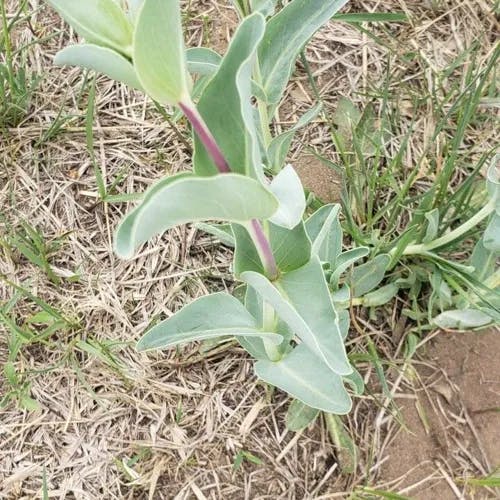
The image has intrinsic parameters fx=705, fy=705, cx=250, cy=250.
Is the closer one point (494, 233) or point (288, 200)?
point (288, 200)

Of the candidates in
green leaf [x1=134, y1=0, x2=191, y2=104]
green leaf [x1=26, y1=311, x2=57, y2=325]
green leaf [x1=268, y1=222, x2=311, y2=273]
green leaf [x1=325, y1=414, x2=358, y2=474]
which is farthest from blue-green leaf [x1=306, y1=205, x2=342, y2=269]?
green leaf [x1=26, y1=311, x2=57, y2=325]

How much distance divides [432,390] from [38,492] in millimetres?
851

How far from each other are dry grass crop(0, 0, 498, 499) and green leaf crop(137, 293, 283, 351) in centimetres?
37

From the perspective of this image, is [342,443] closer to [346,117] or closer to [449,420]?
[449,420]

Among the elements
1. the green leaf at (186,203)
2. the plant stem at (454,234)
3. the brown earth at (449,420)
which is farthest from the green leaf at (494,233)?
the green leaf at (186,203)

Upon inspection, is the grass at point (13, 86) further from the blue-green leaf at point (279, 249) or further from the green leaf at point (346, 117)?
the blue-green leaf at point (279, 249)

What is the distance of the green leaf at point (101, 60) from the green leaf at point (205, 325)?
437 mm

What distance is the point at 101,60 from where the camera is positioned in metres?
0.72

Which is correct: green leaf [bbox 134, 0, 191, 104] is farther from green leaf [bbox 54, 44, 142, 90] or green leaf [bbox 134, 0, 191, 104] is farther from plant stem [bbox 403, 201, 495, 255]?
plant stem [bbox 403, 201, 495, 255]

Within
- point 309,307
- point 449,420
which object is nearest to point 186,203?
point 309,307

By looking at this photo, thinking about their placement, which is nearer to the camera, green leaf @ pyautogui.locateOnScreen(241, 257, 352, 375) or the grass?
green leaf @ pyautogui.locateOnScreen(241, 257, 352, 375)

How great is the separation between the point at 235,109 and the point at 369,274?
0.68 meters

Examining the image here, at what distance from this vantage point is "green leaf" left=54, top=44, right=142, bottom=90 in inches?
27.4

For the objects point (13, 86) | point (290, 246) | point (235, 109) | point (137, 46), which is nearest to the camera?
point (137, 46)
